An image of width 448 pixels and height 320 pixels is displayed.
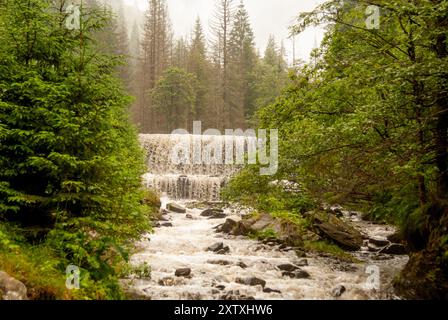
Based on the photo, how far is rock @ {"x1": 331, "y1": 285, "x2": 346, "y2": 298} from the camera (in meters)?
7.76

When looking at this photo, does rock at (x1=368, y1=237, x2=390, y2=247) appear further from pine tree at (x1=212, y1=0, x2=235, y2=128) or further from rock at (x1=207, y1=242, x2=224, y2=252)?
pine tree at (x1=212, y1=0, x2=235, y2=128)

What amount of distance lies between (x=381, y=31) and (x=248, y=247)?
7.99 m

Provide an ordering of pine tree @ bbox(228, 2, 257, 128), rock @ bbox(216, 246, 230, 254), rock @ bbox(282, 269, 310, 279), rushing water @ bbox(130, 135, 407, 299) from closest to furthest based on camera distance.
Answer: rushing water @ bbox(130, 135, 407, 299), rock @ bbox(282, 269, 310, 279), rock @ bbox(216, 246, 230, 254), pine tree @ bbox(228, 2, 257, 128)

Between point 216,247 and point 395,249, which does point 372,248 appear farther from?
point 216,247

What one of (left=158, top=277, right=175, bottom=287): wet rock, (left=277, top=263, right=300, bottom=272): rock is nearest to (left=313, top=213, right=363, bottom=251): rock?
(left=277, top=263, right=300, bottom=272): rock

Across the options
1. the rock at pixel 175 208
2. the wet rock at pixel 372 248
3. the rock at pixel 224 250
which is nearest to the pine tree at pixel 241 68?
the rock at pixel 175 208

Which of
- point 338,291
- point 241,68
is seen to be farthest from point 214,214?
point 241,68

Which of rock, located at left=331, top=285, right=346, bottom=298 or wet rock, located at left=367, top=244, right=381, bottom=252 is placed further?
wet rock, located at left=367, top=244, right=381, bottom=252

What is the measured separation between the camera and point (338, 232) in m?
12.4

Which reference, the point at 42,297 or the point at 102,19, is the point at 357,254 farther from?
the point at 102,19

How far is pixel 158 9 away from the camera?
52531mm

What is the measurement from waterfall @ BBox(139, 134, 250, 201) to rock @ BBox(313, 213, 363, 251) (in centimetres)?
1216

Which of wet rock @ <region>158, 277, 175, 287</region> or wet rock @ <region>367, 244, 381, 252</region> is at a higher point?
wet rock @ <region>158, 277, 175, 287</region>

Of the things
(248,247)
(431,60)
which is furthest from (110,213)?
(431,60)
